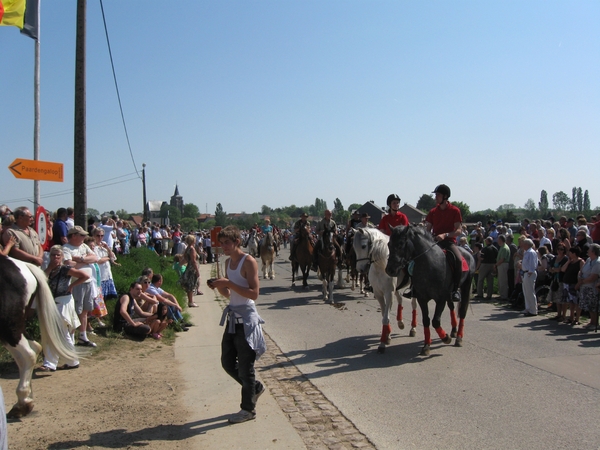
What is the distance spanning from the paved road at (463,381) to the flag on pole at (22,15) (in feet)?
28.7

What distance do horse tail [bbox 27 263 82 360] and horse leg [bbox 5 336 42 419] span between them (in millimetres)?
250

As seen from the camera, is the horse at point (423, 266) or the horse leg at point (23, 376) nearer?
the horse leg at point (23, 376)

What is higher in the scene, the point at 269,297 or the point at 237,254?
the point at 237,254

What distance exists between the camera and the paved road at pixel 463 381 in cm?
519

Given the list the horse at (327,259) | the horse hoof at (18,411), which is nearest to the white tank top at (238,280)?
the horse hoof at (18,411)

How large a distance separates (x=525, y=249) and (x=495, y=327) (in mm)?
3464

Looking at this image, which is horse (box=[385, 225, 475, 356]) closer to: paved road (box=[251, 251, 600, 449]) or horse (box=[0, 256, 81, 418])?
paved road (box=[251, 251, 600, 449])

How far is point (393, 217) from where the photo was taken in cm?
1059

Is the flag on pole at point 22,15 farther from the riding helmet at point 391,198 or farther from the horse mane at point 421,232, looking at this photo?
the horse mane at point 421,232

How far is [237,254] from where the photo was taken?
5691mm

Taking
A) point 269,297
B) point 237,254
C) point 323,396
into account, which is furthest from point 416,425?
point 269,297

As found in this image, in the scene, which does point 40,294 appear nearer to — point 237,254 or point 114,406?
point 114,406

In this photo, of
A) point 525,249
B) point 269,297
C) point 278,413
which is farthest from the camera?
point 269,297

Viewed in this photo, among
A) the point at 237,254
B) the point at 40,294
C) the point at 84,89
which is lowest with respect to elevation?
the point at 40,294
